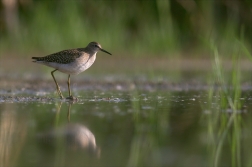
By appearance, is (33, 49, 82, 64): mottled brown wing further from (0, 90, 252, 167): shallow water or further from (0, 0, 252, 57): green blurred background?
(0, 0, 252, 57): green blurred background

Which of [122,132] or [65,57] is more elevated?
[65,57]

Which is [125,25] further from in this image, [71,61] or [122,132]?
[122,132]

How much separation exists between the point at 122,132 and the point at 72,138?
492 millimetres

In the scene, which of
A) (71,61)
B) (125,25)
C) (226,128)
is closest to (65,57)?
(71,61)

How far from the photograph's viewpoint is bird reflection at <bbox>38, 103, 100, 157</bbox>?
4.90 m

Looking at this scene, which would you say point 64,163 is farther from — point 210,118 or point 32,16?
point 32,16

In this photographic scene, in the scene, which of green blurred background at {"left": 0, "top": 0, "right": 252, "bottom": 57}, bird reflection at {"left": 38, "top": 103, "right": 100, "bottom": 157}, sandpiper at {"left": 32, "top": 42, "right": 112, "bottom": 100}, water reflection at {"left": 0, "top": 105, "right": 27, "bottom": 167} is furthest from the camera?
green blurred background at {"left": 0, "top": 0, "right": 252, "bottom": 57}

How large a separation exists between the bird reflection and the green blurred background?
9.73 m

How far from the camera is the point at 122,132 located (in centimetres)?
560

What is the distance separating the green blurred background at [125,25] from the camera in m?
15.7

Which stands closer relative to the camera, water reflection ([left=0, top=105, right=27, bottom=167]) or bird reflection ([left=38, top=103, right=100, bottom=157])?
water reflection ([left=0, top=105, right=27, bottom=167])

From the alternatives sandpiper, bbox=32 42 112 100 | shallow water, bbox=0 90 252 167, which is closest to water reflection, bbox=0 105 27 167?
shallow water, bbox=0 90 252 167

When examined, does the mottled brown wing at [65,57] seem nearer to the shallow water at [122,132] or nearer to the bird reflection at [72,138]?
the shallow water at [122,132]

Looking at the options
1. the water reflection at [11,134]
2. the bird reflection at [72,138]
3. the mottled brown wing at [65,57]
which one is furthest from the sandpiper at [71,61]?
the bird reflection at [72,138]
